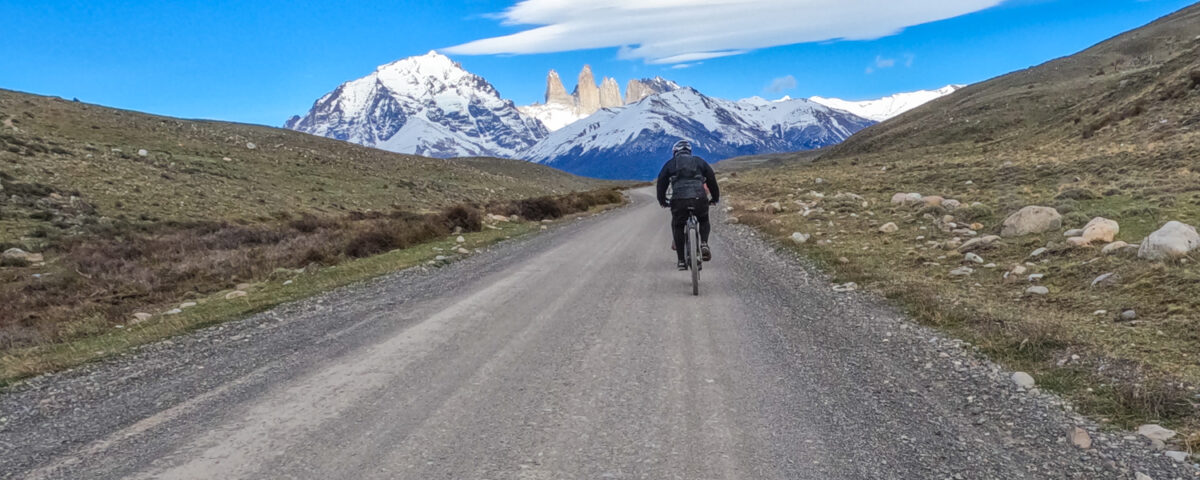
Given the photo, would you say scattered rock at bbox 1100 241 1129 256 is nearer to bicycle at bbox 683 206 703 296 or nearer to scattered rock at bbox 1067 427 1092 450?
bicycle at bbox 683 206 703 296

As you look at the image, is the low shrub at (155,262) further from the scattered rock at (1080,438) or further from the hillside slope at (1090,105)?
the hillside slope at (1090,105)

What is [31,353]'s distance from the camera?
29.6 feet

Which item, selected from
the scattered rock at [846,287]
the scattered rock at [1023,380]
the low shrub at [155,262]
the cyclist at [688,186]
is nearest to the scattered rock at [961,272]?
the scattered rock at [846,287]

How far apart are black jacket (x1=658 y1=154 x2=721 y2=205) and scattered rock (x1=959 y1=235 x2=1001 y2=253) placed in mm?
5297

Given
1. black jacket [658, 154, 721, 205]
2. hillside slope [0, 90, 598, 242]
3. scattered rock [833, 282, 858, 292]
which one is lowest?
scattered rock [833, 282, 858, 292]

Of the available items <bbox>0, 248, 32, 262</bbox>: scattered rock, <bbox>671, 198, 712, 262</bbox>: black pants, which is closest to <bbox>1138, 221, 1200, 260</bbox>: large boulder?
<bbox>671, 198, 712, 262</bbox>: black pants

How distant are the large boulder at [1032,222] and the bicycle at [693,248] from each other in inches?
269

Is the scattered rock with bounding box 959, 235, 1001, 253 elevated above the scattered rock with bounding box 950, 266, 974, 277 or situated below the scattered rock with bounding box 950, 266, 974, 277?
above

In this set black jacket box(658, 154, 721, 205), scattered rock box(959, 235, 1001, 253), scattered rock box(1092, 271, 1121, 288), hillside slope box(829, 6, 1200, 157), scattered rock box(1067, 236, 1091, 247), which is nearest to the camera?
scattered rock box(1092, 271, 1121, 288)

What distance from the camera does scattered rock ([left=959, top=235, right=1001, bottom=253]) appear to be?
40.9ft

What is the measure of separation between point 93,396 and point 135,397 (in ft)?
1.93

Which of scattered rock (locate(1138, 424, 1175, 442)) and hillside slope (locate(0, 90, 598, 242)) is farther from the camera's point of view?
hillside slope (locate(0, 90, 598, 242))

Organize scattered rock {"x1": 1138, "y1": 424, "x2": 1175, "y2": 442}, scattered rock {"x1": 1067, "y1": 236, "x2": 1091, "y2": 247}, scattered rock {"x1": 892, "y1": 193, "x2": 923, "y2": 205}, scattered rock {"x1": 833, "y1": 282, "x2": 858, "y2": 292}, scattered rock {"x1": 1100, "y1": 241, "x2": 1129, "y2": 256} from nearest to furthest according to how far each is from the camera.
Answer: scattered rock {"x1": 1138, "y1": 424, "x2": 1175, "y2": 442} < scattered rock {"x1": 1100, "y1": 241, "x2": 1129, "y2": 256} < scattered rock {"x1": 833, "y1": 282, "x2": 858, "y2": 292} < scattered rock {"x1": 1067, "y1": 236, "x2": 1091, "y2": 247} < scattered rock {"x1": 892, "y1": 193, "x2": 923, "y2": 205}

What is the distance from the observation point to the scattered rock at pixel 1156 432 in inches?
175
